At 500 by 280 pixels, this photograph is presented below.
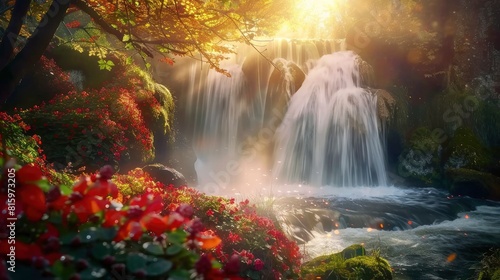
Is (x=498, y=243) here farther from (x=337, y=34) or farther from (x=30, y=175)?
(x=337, y=34)

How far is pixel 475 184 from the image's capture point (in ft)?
43.4

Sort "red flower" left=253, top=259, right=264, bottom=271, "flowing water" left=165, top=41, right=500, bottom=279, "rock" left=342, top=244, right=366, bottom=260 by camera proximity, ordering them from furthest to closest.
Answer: "flowing water" left=165, top=41, right=500, bottom=279 < "rock" left=342, top=244, right=366, bottom=260 < "red flower" left=253, top=259, right=264, bottom=271

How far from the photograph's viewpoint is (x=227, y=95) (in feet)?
59.2

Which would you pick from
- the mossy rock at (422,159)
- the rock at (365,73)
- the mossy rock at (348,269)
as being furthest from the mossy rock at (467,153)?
the mossy rock at (348,269)

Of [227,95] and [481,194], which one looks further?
[227,95]

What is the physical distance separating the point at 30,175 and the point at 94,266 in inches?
18.7

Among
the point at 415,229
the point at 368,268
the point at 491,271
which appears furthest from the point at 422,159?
the point at 368,268

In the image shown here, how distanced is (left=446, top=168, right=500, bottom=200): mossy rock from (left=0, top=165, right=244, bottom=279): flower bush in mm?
14566

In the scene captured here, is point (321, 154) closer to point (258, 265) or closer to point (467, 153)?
point (467, 153)

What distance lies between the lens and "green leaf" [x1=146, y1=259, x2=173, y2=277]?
130cm

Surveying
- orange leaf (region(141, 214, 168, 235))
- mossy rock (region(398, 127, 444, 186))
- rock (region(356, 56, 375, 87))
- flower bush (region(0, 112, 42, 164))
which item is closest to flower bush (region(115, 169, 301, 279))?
flower bush (region(0, 112, 42, 164))

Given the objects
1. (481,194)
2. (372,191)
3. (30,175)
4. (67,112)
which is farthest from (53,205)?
(481,194)

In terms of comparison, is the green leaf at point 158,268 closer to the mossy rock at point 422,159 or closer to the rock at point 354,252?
the rock at point 354,252

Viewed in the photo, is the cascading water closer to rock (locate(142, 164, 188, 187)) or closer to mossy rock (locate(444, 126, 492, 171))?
mossy rock (locate(444, 126, 492, 171))
